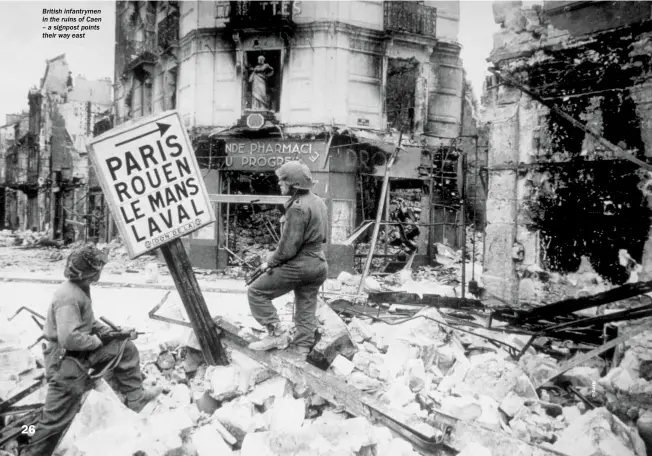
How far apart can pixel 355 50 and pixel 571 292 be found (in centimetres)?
1098

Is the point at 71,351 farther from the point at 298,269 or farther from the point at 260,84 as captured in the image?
the point at 260,84

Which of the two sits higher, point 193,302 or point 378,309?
point 193,302

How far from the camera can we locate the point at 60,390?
3242 mm

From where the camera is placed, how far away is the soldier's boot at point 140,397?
145 inches

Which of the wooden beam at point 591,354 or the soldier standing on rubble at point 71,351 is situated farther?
the wooden beam at point 591,354

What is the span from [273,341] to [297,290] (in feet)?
1.73

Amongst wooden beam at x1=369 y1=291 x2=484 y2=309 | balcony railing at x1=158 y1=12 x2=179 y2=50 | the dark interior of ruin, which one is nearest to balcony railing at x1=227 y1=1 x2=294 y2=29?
balcony railing at x1=158 y1=12 x2=179 y2=50

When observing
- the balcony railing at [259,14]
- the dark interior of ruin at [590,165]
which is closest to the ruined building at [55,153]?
the balcony railing at [259,14]

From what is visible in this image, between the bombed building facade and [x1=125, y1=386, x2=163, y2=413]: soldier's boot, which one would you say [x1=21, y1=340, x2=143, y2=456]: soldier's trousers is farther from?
the bombed building facade

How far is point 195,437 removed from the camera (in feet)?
10.5

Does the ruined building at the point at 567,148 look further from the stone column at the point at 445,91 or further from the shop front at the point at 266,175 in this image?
the stone column at the point at 445,91

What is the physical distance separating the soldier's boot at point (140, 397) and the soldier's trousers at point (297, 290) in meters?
1.12

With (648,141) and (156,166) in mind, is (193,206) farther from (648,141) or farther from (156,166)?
(648,141)

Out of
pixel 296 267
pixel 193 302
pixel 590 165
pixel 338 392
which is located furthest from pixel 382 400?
pixel 590 165
